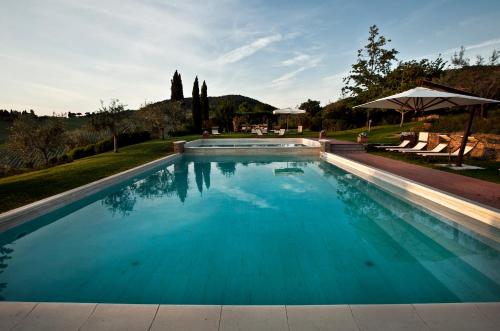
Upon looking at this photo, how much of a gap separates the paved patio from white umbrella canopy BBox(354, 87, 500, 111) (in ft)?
8.19

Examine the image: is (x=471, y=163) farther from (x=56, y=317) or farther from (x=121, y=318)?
(x=56, y=317)

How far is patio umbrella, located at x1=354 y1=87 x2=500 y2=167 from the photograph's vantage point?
8555mm

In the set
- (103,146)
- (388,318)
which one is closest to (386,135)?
(388,318)

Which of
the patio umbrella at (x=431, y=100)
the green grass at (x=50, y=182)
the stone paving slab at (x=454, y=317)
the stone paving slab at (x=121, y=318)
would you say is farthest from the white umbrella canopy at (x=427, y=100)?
the green grass at (x=50, y=182)

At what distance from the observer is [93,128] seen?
15.2 metres

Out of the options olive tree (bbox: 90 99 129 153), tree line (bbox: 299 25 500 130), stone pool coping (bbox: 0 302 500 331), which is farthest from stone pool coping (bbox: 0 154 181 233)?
tree line (bbox: 299 25 500 130)

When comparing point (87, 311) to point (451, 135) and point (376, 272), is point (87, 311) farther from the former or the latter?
point (451, 135)

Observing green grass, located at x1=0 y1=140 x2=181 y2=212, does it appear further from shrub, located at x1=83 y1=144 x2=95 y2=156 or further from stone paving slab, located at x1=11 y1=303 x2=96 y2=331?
shrub, located at x1=83 y1=144 x2=95 y2=156

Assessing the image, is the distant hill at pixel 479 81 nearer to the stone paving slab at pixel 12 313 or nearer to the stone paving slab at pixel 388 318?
the stone paving slab at pixel 388 318

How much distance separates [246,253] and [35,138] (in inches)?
663

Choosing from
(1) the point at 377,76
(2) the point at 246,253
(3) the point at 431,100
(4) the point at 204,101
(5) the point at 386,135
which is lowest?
(2) the point at 246,253

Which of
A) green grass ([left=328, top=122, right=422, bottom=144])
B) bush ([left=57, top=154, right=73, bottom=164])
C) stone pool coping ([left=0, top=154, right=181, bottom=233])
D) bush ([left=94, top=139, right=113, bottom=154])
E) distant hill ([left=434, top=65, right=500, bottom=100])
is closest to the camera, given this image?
stone pool coping ([left=0, top=154, right=181, bottom=233])

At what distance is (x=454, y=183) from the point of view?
702cm

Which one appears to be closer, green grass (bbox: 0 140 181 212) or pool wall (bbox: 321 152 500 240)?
pool wall (bbox: 321 152 500 240)
